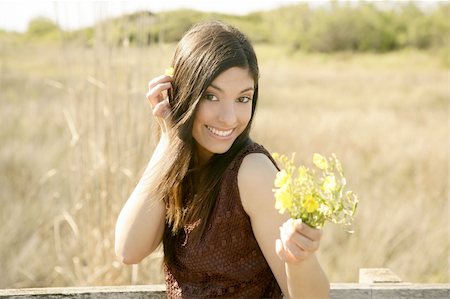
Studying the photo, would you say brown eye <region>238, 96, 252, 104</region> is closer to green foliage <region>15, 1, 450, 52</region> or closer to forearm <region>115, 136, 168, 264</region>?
forearm <region>115, 136, 168, 264</region>

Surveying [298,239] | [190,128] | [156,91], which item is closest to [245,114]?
[190,128]

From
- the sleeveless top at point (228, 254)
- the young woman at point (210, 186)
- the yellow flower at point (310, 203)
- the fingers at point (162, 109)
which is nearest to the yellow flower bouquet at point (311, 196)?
the yellow flower at point (310, 203)

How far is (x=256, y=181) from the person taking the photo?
168cm

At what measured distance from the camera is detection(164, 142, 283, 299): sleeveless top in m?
1.73

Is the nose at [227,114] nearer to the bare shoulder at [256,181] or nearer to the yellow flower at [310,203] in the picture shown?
the bare shoulder at [256,181]

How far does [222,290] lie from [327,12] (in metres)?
14.0

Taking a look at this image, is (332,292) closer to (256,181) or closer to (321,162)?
(256,181)

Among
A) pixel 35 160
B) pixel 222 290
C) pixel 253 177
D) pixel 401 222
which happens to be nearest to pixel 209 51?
pixel 253 177

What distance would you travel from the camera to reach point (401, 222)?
4.15 metres

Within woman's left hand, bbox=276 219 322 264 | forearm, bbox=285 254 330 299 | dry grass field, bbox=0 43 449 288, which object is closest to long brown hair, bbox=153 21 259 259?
forearm, bbox=285 254 330 299

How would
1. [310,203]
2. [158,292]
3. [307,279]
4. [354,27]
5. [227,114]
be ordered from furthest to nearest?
[354,27] < [158,292] < [227,114] < [307,279] < [310,203]

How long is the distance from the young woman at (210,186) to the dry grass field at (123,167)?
1.32m

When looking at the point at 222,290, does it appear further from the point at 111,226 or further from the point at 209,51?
the point at 111,226

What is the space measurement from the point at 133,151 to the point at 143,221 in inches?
53.9
